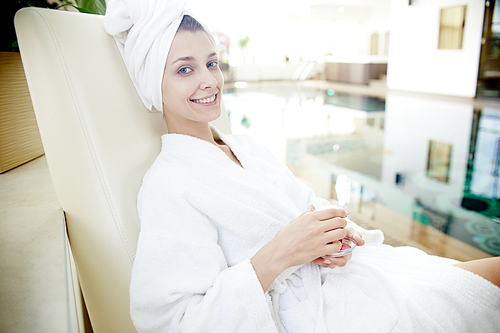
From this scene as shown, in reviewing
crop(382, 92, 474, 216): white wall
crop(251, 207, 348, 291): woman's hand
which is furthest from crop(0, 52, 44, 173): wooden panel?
crop(382, 92, 474, 216): white wall

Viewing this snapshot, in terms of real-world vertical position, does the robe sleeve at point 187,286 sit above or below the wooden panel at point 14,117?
below

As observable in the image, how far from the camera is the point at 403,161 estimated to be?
11.0 ft

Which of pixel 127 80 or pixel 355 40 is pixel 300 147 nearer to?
pixel 127 80

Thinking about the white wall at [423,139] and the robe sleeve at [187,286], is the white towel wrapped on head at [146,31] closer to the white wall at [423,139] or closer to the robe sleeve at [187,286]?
the robe sleeve at [187,286]

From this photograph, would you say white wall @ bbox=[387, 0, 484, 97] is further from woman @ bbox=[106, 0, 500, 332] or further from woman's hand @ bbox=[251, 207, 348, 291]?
woman's hand @ bbox=[251, 207, 348, 291]

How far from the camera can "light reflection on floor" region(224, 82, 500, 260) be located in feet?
6.87

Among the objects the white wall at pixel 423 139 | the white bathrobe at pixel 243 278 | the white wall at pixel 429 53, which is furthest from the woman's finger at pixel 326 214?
the white wall at pixel 429 53

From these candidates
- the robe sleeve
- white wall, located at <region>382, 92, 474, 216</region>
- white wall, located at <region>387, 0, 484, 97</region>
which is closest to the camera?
the robe sleeve

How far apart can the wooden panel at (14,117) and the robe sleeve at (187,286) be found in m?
0.58

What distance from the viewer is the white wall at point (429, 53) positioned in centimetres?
737

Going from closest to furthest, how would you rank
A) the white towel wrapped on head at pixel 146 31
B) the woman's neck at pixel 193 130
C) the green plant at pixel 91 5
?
the white towel wrapped on head at pixel 146 31 → the woman's neck at pixel 193 130 → the green plant at pixel 91 5

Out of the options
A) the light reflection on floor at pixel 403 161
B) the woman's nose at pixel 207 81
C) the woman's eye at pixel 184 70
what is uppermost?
the woman's eye at pixel 184 70

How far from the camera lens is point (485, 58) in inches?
285

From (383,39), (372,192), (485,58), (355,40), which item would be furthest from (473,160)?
(355,40)
